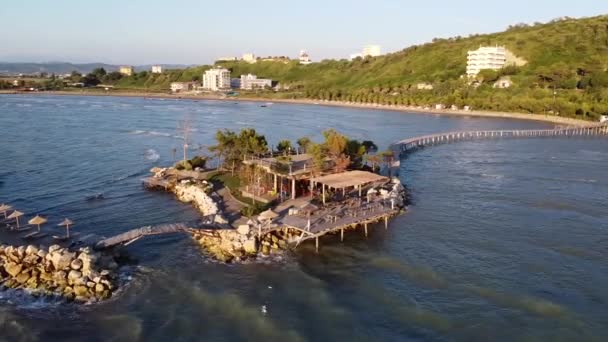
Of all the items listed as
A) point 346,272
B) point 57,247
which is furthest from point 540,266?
point 57,247

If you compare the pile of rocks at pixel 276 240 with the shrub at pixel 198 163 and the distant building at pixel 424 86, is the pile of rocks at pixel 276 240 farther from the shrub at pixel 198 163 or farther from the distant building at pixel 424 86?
the distant building at pixel 424 86

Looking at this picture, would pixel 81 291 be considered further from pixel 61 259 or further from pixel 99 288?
pixel 61 259

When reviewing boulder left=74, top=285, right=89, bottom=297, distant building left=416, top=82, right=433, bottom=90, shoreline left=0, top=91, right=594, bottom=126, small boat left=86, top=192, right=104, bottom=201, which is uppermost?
distant building left=416, top=82, right=433, bottom=90

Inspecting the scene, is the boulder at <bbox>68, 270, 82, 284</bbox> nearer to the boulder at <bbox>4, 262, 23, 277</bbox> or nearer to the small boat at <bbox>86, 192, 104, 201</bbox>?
the boulder at <bbox>4, 262, 23, 277</bbox>

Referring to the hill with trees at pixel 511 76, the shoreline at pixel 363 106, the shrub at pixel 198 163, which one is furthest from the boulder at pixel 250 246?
the hill with trees at pixel 511 76

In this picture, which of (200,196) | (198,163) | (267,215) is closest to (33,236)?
(200,196)

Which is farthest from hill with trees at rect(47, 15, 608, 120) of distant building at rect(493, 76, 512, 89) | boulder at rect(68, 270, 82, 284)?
boulder at rect(68, 270, 82, 284)
